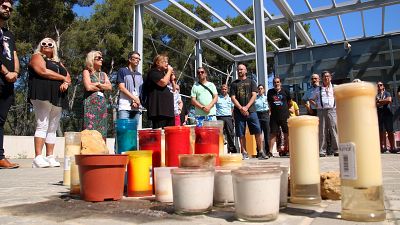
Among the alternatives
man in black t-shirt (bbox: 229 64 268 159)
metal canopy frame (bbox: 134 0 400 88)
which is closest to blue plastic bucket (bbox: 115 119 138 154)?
man in black t-shirt (bbox: 229 64 268 159)

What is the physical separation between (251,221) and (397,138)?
10.9 metres

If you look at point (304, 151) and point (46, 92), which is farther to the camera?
point (46, 92)

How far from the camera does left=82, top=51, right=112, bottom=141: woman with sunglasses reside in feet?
15.6

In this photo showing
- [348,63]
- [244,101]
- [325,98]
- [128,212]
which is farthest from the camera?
[348,63]

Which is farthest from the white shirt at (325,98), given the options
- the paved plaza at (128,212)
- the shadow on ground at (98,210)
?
the shadow on ground at (98,210)

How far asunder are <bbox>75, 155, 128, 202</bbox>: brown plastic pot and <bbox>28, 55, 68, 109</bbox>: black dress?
295cm

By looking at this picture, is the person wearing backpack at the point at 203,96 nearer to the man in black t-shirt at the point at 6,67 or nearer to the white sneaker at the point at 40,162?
the white sneaker at the point at 40,162

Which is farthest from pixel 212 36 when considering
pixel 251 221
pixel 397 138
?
pixel 251 221

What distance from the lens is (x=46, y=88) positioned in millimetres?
5105

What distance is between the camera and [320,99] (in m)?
7.39

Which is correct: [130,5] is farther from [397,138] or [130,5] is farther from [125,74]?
[125,74]

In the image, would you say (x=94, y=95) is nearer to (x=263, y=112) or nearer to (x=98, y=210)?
(x=98, y=210)

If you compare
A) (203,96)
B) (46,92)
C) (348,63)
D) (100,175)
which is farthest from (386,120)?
(100,175)

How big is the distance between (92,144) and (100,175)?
2.15ft
